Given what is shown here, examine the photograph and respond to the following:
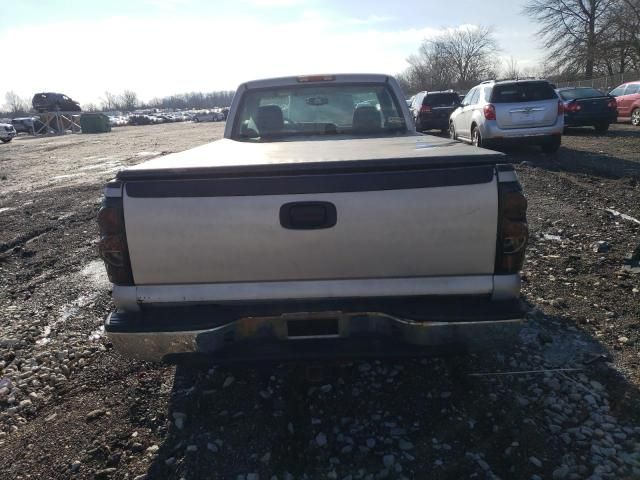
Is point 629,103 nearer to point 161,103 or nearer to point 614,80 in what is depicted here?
point 614,80

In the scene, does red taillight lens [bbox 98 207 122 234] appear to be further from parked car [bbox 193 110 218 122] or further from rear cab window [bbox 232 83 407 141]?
parked car [bbox 193 110 218 122]

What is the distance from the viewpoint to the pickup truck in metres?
2.24

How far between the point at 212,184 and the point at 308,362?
1.05m

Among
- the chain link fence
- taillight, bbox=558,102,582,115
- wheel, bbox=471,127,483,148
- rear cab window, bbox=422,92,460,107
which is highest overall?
the chain link fence

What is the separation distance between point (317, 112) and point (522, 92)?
8540 mm

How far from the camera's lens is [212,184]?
7.47 ft

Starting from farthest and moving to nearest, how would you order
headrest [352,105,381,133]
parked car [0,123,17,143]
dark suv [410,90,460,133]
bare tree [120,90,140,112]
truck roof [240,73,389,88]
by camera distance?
bare tree [120,90,140,112], parked car [0,123,17,143], dark suv [410,90,460,133], truck roof [240,73,389,88], headrest [352,105,381,133]

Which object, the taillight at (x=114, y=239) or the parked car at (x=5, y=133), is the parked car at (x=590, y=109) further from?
the parked car at (x=5, y=133)

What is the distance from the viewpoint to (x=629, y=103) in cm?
1712

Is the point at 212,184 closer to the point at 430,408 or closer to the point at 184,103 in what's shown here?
the point at 430,408

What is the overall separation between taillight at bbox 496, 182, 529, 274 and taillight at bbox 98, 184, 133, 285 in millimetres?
1910

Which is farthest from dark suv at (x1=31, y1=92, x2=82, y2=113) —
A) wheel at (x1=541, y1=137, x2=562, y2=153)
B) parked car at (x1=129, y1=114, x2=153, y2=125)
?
wheel at (x1=541, y1=137, x2=562, y2=153)

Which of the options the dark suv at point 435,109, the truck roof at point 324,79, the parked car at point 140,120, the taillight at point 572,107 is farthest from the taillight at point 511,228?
the parked car at point 140,120

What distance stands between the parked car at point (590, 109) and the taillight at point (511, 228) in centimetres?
1557
